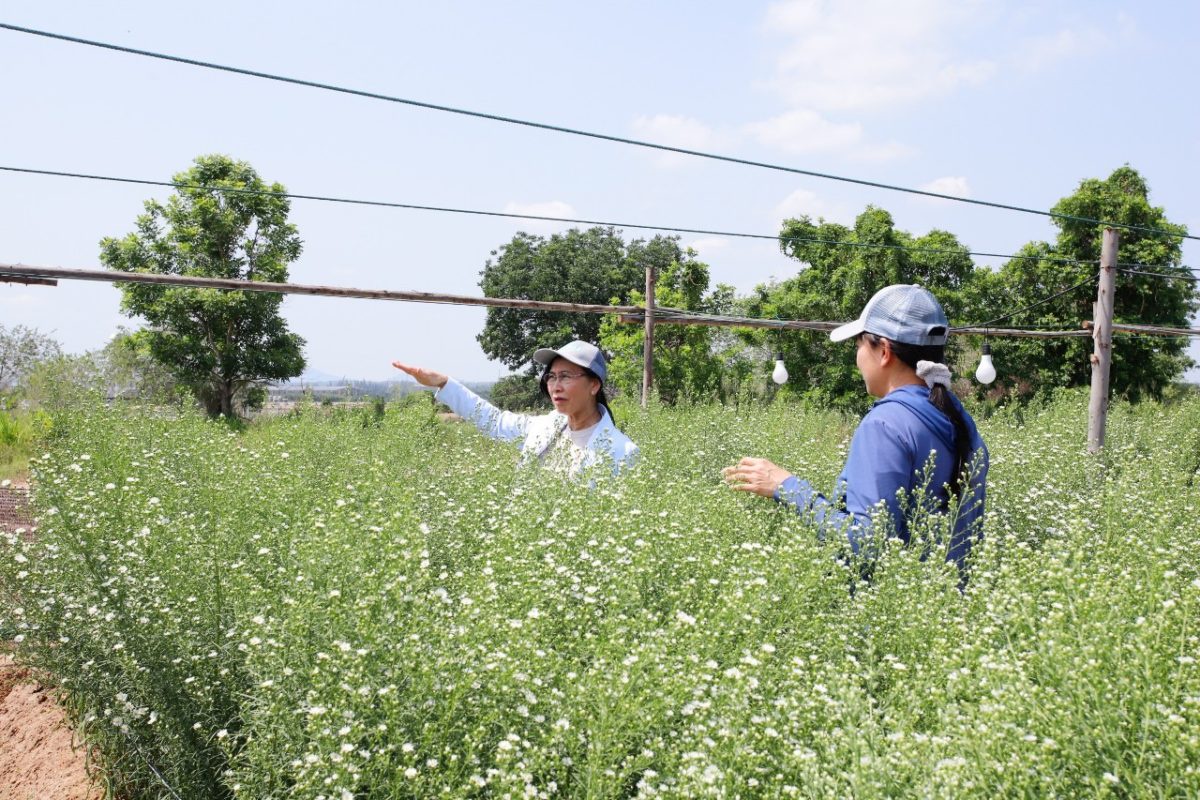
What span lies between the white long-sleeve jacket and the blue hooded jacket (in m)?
1.31

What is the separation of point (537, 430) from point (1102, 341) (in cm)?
606

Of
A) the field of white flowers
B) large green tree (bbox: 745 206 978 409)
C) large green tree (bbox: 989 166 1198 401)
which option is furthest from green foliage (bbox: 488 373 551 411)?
the field of white flowers

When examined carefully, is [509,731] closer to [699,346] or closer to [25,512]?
[25,512]

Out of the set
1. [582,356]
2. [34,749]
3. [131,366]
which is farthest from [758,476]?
[131,366]

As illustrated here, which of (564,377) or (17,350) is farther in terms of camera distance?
(17,350)

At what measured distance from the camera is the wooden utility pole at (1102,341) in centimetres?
797

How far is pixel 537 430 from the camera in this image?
458cm

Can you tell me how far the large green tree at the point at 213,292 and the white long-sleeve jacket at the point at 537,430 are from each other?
81.3 ft

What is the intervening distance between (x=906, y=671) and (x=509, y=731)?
3.11 feet

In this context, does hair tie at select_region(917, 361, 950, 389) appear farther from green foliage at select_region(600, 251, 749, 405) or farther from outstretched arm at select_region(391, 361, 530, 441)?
green foliage at select_region(600, 251, 749, 405)

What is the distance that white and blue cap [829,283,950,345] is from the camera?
2.77 meters

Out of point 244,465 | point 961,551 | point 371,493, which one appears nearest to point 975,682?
point 961,551

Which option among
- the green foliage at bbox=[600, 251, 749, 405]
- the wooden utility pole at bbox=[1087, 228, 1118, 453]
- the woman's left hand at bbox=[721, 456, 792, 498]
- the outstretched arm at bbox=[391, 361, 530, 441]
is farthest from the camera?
the green foliage at bbox=[600, 251, 749, 405]

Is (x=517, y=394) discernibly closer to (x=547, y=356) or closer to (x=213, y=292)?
(x=213, y=292)
